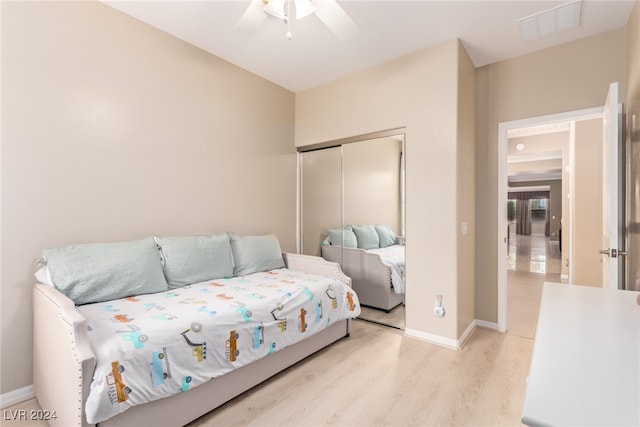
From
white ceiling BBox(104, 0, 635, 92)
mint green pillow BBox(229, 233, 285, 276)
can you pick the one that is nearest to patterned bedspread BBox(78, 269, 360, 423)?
mint green pillow BBox(229, 233, 285, 276)

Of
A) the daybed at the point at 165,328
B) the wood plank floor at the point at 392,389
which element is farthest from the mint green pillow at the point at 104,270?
the wood plank floor at the point at 392,389

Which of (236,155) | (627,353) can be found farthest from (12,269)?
(627,353)

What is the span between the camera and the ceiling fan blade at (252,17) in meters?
1.86

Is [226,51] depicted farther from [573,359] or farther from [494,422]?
[494,422]

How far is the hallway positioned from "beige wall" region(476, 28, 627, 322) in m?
0.41

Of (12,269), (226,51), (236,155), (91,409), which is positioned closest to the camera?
(91,409)

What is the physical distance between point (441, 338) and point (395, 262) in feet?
2.51

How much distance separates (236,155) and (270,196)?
61cm

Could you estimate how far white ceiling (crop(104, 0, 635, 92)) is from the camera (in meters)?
2.20

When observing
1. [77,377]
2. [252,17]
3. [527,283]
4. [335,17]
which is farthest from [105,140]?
[527,283]

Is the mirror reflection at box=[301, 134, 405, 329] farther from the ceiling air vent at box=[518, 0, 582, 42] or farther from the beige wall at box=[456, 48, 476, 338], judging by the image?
the ceiling air vent at box=[518, 0, 582, 42]

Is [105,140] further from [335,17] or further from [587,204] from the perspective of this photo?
[587,204]

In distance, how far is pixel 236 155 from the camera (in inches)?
123

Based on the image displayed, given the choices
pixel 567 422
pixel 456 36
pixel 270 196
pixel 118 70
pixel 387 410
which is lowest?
pixel 387 410
